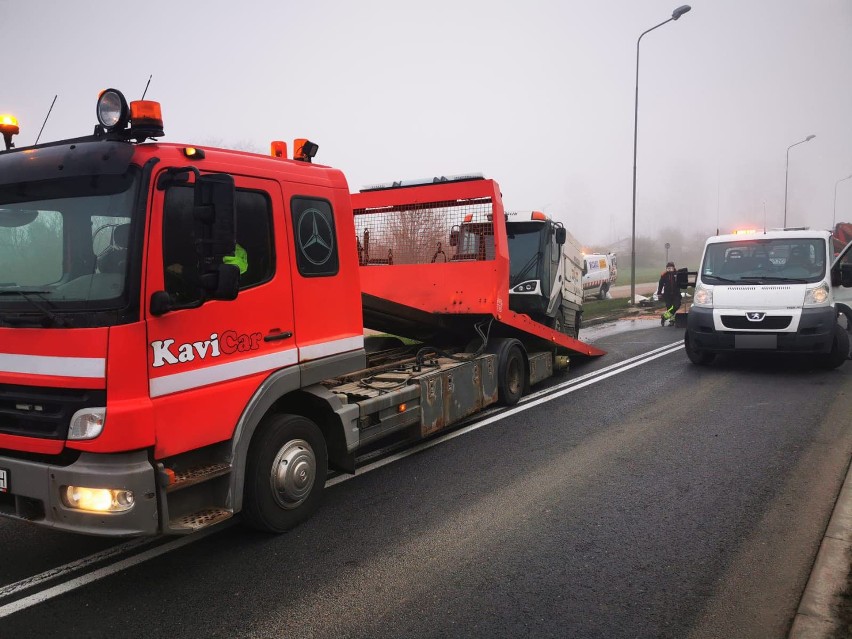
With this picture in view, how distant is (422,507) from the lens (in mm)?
4777

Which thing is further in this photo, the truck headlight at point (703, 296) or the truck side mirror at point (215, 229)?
the truck headlight at point (703, 296)

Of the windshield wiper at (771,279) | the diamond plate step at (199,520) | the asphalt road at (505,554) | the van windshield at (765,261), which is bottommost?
the asphalt road at (505,554)

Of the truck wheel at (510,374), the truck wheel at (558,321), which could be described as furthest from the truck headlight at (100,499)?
the truck wheel at (558,321)

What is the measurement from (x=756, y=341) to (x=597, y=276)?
19.7 m

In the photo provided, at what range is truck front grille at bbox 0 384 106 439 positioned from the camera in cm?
333

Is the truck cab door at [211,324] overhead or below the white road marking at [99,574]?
overhead

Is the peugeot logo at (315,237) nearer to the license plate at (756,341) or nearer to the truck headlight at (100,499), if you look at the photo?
the truck headlight at (100,499)

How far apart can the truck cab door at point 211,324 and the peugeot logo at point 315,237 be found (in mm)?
213

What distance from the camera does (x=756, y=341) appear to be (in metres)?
9.16

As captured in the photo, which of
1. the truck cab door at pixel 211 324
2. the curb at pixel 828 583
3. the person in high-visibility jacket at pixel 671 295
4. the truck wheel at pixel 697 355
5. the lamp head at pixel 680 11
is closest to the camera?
the curb at pixel 828 583

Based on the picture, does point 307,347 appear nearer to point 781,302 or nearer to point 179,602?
point 179,602

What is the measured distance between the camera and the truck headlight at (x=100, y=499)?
131 inches

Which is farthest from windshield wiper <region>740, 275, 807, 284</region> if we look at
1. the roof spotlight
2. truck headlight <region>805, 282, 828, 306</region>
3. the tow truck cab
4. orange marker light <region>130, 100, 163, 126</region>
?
the roof spotlight

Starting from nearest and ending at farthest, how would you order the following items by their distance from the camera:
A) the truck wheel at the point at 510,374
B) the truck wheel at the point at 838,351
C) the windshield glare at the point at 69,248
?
the windshield glare at the point at 69,248 → the truck wheel at the point at 510,374 → the truck wheel at the point at 838,351
